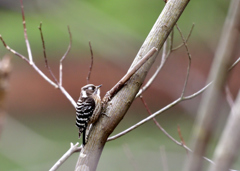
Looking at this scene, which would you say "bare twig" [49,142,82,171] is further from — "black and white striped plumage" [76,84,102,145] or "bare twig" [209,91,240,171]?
"bare twig" [209,91,240,171]

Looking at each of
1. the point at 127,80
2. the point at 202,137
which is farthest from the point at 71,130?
the point at 202,137

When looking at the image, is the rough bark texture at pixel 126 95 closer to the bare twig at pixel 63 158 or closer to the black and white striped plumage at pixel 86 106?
the bare twig at pixel 63 158

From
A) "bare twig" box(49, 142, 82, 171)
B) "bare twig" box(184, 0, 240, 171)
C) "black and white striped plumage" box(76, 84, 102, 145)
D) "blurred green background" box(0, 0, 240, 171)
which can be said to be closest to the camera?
"bare twig" box(184, 0, 240, 171)

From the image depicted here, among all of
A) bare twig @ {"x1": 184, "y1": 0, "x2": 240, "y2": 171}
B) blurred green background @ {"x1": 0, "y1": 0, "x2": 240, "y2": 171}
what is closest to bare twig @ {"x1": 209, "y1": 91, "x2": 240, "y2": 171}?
bare twig @ {"x1": 184, "y1": 0, "x2": 240, "y2": 171}

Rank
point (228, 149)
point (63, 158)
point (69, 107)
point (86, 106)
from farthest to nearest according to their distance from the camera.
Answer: point (69, 107), point (86, 106), point (63, 158), point (228, 149)

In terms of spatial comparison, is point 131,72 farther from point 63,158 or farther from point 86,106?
point 86,106

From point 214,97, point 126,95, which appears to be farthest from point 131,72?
point 214,97

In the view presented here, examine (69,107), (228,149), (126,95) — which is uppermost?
(69,107)

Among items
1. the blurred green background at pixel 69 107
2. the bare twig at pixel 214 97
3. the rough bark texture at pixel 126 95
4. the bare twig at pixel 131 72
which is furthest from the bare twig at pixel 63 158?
the blurred green background at pixel 69 107
